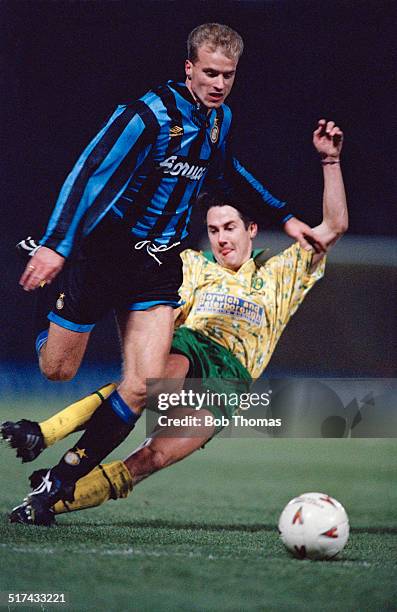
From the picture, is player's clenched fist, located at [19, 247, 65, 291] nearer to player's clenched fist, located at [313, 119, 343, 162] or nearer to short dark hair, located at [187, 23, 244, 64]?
short dark hair, located at [187, 23, 244, 64]

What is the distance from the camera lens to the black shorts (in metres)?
3.24

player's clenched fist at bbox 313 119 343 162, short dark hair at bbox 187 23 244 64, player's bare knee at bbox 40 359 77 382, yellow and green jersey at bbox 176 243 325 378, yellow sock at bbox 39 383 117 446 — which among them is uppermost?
short dark hair at bbox 187 23 244 64

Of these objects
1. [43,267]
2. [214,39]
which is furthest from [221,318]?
[214,39]

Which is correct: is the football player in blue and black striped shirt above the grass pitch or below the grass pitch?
above

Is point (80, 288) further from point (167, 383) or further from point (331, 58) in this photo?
point (331, 58)

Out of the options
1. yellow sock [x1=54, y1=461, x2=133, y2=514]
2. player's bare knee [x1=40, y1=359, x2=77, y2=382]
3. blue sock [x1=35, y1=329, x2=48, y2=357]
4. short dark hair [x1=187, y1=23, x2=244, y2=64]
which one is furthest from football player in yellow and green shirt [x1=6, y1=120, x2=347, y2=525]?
short dark hair [x1=187, y1=23, x2=244, y2=64]

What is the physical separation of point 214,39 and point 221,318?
1050 millimetres

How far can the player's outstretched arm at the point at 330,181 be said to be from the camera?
3400 mm

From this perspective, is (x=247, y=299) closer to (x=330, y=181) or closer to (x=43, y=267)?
(x=330, y=181)

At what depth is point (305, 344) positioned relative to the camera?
341cm

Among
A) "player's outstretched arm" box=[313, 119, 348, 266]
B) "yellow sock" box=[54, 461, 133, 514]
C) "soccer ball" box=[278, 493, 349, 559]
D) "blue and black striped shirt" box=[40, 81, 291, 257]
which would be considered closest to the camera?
"soccer ball" box=[278, 493, 349, 559]

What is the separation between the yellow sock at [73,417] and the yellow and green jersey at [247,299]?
0.41 meters

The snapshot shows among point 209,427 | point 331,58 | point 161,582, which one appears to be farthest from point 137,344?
point 331,58

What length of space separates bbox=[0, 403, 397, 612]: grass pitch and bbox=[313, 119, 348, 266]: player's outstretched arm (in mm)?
812
